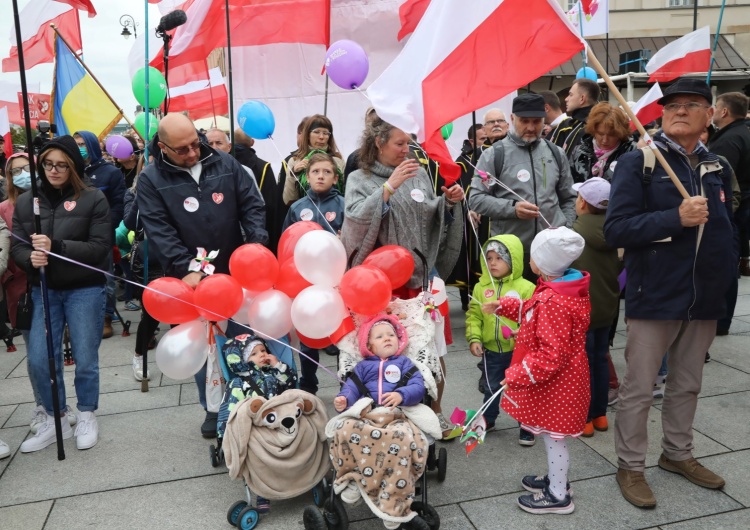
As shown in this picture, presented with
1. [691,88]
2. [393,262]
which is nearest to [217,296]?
[393,262]

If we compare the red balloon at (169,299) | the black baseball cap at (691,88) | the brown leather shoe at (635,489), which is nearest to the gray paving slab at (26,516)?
the red balloon at (169,299)

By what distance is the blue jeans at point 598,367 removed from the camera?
13.2ft

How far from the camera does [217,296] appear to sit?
132 inches

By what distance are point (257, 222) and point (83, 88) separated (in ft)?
12.7

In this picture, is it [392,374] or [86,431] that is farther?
[86,431]

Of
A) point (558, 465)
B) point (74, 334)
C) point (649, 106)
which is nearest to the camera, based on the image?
point (558, 465)

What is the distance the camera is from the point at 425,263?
12.4ft

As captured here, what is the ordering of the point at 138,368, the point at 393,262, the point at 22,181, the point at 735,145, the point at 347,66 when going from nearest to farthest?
the point at 393,262 → the point at 22,181 → the point at 347,66 → the point at 138,368 → the point at 735,145

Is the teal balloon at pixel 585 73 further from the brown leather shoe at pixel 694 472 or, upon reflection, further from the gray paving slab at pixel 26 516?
the gray paving slab at pixel 26 516

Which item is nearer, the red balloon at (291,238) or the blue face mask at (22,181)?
the red balloon at (291,238)

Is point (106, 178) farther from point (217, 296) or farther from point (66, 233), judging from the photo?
point (217, 296)

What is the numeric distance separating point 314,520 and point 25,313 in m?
2.48

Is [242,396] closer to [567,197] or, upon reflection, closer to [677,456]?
[677,456]

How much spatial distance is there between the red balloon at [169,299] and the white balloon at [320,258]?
26.2 inches
